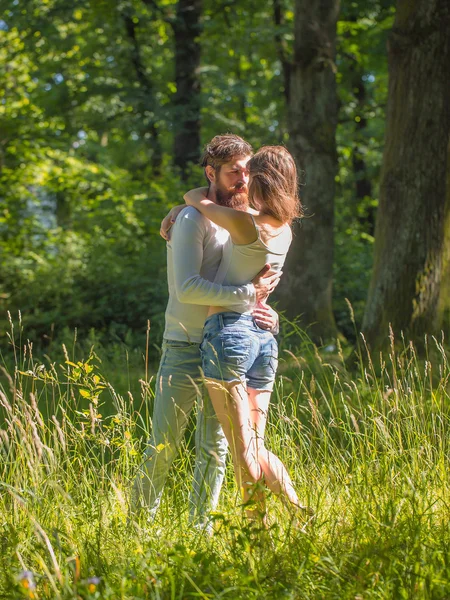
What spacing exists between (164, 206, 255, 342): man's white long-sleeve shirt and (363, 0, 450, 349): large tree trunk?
3.63 m

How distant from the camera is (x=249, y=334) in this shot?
10.9ft

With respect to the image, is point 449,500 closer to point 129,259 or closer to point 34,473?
point 34,473

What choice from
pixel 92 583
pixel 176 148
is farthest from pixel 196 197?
pixel 176 148

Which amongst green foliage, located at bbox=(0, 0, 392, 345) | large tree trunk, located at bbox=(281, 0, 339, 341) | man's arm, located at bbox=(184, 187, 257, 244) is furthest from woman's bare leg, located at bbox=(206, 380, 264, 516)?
green foliage, located at bbox=(0, 0, 392, 345)

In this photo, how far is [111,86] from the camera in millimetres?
16031

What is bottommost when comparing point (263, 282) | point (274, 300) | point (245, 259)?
point (274, 300)

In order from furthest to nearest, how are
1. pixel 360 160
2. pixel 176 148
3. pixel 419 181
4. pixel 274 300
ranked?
pixel 360 160
pixel 176 148
pixel 274 300
pixel 419 181

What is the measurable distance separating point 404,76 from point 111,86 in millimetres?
10214

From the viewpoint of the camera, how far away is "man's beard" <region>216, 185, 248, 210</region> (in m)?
3.52

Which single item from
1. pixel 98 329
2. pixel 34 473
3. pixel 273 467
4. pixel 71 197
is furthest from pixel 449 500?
pixel 71 197

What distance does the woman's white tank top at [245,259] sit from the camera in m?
3.34

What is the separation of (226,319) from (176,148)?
14114 millimetres

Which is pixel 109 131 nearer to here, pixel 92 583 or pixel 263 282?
pixel 263 282

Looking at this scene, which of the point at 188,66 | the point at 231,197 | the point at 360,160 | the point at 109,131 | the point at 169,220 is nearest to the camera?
the point at 231,197
